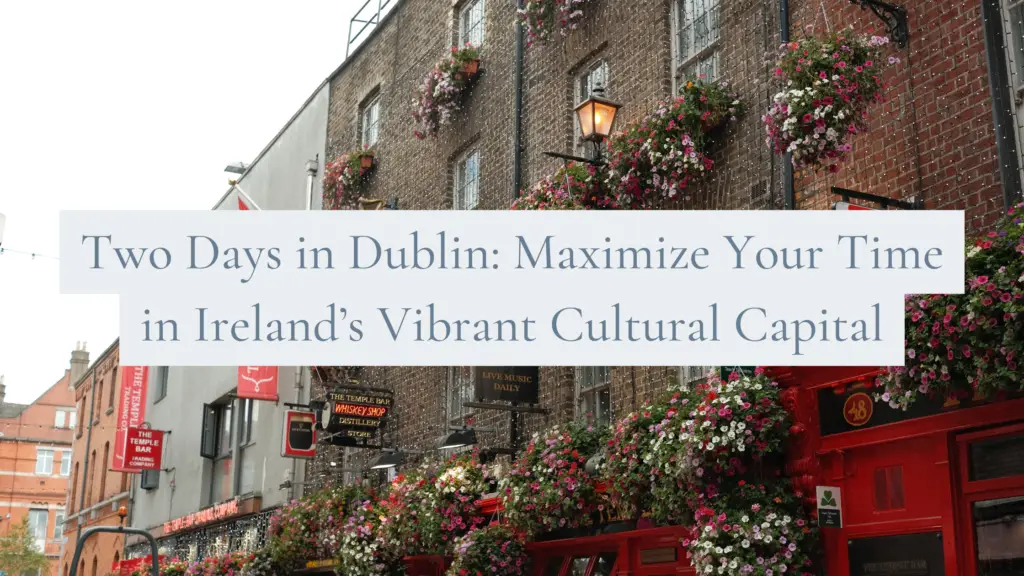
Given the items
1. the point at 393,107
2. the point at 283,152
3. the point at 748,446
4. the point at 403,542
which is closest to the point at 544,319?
the point at 748,446

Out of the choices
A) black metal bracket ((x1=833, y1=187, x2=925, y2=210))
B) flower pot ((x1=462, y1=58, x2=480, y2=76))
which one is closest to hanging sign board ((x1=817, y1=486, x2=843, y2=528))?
black metal bracket ((x1=833, y1=187, x2=925, y2=210))

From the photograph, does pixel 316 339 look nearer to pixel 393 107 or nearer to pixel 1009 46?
pixel 1009 46

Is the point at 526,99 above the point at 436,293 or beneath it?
above

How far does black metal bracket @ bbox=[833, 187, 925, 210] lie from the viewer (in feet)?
29.3

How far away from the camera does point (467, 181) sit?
16.4 m

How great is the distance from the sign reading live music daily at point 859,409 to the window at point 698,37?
3.95m

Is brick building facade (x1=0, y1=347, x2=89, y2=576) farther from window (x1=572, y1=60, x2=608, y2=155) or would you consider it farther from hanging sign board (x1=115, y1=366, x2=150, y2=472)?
window (x1=572, y1=60, x2=608, y2=155)

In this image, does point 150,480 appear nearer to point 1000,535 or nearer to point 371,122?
point 371,122

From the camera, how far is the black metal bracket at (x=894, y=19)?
373 inches

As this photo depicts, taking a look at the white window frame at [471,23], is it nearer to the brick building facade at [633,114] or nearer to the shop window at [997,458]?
the brick building facade at [633,114]

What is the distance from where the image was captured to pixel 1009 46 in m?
8.56

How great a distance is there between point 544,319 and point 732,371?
5411mm

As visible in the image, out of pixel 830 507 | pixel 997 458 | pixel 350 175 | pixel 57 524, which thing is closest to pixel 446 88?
pixel 350 175

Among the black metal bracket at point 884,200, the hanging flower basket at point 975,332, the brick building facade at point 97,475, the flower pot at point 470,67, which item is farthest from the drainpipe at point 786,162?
the brick building facade at point 97,475
